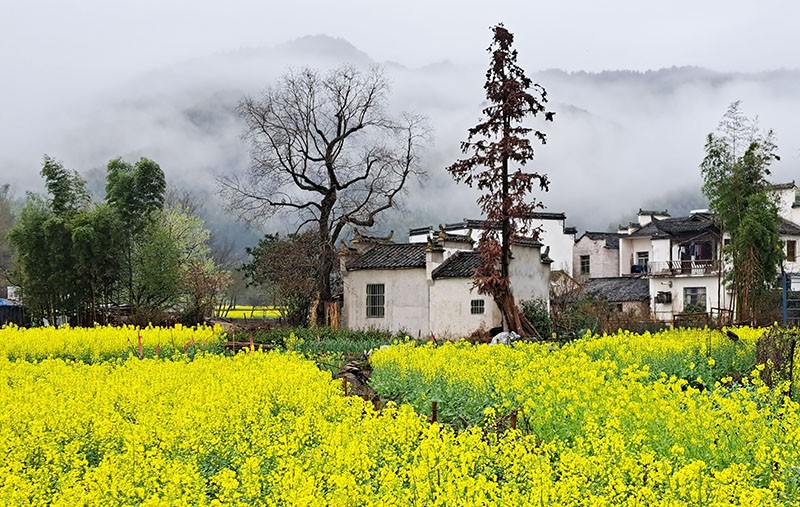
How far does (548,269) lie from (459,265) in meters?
3.34

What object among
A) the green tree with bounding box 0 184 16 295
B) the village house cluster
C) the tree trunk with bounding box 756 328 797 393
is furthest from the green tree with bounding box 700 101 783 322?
the green tree with bounding box 0 184 16 295

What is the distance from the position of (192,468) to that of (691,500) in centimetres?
304

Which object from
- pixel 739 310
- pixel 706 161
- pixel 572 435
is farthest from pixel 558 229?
pixel 572 435

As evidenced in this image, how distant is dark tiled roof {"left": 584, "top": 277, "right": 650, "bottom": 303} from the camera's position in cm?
4356

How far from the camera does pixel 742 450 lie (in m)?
6.28

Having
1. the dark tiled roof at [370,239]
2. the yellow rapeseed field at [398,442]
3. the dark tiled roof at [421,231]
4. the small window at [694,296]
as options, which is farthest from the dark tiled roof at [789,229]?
the yellow rapeseed field at [398,442]

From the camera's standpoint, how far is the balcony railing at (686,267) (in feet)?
135

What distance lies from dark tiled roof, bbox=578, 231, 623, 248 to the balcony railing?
19.5ft

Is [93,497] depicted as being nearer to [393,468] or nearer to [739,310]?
[393,468]

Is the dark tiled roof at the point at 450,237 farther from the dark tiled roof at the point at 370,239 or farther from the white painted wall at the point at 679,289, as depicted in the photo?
the white painted wall at the point at 679,289

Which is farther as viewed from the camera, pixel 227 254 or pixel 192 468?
pixel 227 254

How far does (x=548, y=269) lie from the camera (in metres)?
27.8

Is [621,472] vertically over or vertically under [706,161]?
under

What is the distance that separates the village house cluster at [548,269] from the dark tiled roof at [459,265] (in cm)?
3
